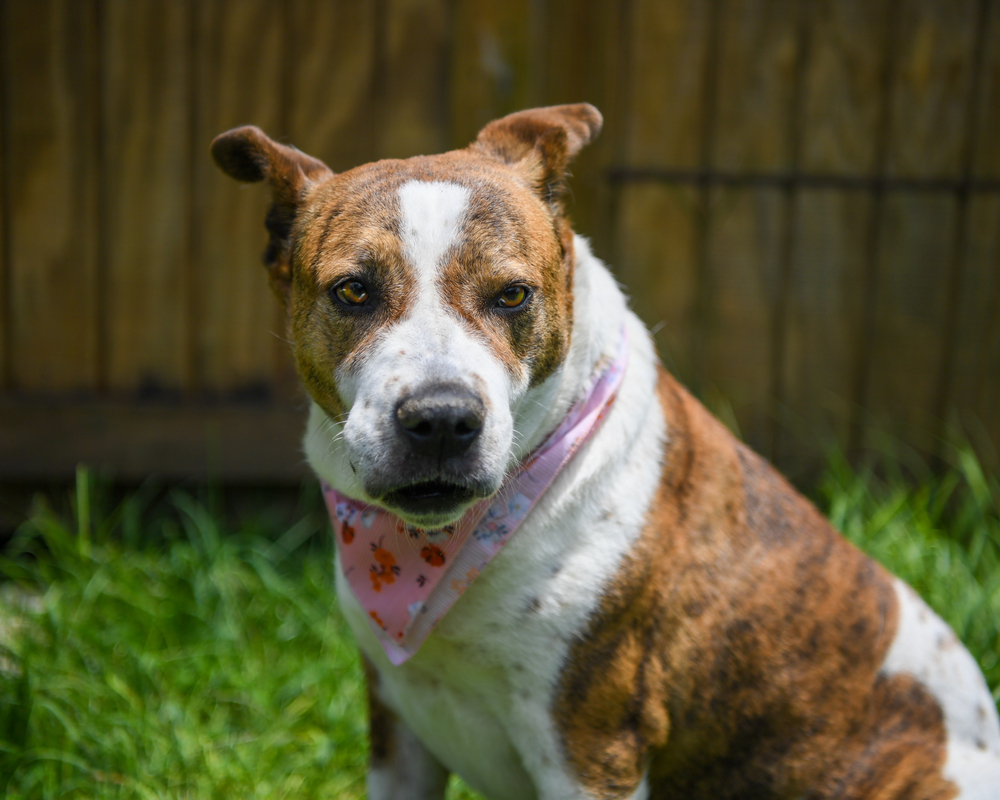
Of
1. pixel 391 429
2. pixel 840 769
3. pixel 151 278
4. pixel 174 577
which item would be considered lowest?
pixel 174 577

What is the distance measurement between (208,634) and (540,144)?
7.07 ft

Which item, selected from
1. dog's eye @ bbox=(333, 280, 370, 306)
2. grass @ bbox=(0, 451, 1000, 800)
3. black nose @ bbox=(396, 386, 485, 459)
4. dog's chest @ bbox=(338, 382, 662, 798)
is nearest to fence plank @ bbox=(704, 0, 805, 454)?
grass @ bbox=(0, 451, 1000, 800)

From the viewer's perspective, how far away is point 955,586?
3.20 meters

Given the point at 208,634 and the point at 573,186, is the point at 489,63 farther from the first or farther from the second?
the point at 208,634

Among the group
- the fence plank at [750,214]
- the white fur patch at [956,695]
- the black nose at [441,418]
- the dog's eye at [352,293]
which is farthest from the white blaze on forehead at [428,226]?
the fence plank at [750,214]

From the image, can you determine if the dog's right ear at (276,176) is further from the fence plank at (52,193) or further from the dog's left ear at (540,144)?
A: the fence plank at (52,193)

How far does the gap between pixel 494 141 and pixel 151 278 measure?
229cm

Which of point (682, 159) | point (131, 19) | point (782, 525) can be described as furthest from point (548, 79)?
point (782, 525)

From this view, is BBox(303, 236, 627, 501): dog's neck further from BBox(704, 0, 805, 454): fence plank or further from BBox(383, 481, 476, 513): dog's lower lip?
BBox(704, 0, 805, 454): fence plank

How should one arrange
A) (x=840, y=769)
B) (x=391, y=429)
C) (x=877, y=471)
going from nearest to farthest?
(x=391, y=429) → (x=840, y=769) → (x=877, y=471)

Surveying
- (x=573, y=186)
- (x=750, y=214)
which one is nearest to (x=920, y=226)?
(x=750, y=214)

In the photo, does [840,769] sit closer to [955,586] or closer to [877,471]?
[955,586]

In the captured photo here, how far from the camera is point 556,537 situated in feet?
6.29

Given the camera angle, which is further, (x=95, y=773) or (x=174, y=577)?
(x=174, y=577)
